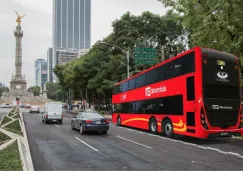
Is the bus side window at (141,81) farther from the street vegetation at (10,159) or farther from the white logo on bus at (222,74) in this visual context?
the street vegetation at (10,159)

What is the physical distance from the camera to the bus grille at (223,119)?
49.4 ft

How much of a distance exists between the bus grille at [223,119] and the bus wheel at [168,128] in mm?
3391

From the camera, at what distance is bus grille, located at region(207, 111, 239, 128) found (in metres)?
15.0

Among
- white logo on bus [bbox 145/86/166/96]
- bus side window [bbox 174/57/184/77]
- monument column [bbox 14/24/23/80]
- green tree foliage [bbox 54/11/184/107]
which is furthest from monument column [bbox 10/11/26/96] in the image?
bus side window [bbox 174/57/184/77]

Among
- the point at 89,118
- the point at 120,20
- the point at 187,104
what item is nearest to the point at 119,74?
the point at 120,20

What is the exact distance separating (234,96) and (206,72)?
2278mm

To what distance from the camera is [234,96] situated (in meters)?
16.0

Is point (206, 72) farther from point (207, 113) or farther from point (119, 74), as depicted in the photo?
point (119, 74)

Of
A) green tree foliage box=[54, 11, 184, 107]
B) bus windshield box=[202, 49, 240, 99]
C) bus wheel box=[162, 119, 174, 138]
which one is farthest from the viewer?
green tree foliage box=[54, 11, 184, 107]

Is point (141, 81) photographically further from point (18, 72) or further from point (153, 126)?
point (18, 72)

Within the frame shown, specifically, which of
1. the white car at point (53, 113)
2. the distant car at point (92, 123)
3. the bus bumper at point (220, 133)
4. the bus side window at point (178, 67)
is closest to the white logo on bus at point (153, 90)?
the bus side window at point (178, 67)

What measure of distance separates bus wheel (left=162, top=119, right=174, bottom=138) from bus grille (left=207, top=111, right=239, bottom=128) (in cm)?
339

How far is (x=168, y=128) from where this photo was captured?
61.0 ft

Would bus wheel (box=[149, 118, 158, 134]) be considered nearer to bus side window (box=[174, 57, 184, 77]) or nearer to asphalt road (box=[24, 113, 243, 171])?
asphalt road (box=[24, 113, 243, 171])
